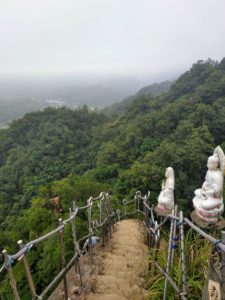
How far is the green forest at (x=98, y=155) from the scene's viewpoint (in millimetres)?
13398

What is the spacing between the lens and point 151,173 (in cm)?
1897

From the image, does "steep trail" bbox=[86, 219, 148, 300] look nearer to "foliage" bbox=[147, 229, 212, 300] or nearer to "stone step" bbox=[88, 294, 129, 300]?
"stone step" bbox=[88, 294, 129, 300]

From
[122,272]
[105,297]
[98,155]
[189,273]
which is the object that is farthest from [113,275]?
[98,155]

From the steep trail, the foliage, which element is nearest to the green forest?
the steep trail

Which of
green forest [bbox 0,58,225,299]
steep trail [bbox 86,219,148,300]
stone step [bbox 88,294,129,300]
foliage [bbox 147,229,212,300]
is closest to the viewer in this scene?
foliage [bbox 147,229,212,300]

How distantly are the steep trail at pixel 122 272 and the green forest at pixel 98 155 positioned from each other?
2.93 m

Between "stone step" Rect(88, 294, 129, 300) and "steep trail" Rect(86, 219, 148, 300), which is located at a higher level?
"stone step" Rect(88, 294, 129, 300)

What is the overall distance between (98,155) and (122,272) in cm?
2254

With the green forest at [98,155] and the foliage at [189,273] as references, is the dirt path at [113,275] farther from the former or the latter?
the green forest at [98,155]

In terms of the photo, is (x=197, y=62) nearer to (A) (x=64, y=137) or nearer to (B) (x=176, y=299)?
(A) (x=64, y=137)

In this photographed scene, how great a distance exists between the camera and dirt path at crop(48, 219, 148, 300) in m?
3.36

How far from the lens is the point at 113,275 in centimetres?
395

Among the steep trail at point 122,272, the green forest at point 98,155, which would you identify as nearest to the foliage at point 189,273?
the steep trail at point 122,272

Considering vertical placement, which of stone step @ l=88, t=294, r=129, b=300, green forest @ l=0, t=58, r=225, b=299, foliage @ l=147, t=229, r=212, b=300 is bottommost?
green forest @ l=0, t=58, r=225, b=299
